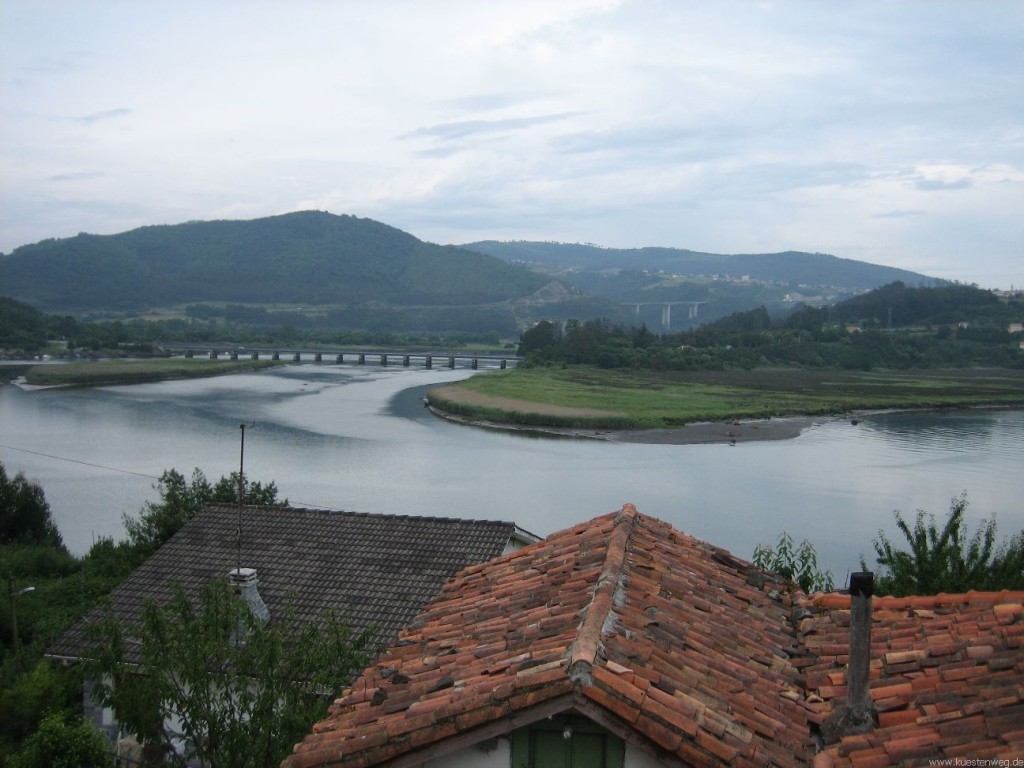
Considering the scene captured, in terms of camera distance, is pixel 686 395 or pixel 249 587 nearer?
pixel 249 587

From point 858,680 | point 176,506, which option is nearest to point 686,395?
point 176,506

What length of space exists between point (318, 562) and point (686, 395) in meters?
39.2

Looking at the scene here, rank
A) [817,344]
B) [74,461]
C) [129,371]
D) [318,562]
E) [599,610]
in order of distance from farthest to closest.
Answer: [817,344], [129,371], [74,461], [318,562], [599,610]

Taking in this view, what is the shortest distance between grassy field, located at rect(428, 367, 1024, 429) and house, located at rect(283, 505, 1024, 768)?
32.0m

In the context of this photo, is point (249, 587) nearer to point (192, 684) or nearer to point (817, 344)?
point (192, 684)

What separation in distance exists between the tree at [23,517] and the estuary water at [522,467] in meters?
0.63

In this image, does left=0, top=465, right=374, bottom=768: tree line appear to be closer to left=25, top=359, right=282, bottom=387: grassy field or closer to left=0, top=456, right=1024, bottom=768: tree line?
left=0, top=456, right=1024, bottom=768: tree line

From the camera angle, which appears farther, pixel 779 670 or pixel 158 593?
pixel 158 593

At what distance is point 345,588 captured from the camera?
25.8ft

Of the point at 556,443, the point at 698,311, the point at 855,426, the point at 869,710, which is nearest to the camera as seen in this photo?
the point at 869,710

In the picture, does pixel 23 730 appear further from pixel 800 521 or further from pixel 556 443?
pixel 556 443

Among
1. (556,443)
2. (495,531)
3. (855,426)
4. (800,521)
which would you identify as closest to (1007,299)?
(855,426)

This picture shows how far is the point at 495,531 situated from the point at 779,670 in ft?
17.1

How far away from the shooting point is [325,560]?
27.4 feet
